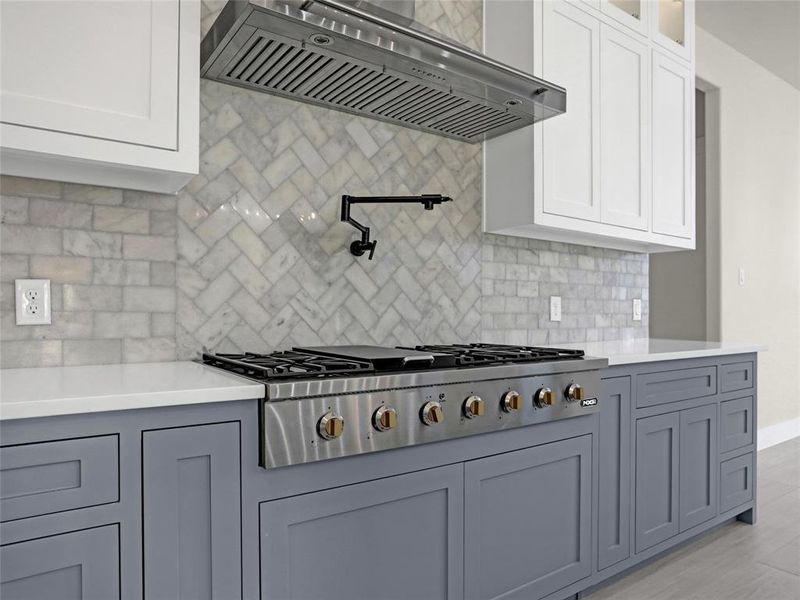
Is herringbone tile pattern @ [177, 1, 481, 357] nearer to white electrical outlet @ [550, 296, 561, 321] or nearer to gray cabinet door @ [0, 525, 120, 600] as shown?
white electrical outlet @ [550, 296, 561, 321]

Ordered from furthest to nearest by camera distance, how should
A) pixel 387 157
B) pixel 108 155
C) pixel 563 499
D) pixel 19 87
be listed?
pixel 387 157 < pixel 563 499 < pixel 108 155 < pixel 19 87

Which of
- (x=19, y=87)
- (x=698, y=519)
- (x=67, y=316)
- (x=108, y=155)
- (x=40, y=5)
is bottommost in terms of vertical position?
(x=698, y=519)

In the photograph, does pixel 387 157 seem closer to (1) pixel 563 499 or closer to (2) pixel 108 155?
(2) pixel 108 155

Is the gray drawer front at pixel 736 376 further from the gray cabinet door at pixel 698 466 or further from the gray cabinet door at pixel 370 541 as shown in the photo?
the gray cabinet door at pixel 370 541

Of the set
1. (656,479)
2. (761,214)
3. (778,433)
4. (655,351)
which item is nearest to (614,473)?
(656,479)

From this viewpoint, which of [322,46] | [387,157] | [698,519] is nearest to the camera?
[322,46]

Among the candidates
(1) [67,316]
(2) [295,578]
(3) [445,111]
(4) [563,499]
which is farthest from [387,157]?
(2) [295,578]

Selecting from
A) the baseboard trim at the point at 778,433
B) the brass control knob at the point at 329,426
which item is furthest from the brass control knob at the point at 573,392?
Result: the baseboard trim at the point at 778,433

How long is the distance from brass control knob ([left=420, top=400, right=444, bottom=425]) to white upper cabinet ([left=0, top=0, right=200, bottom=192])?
2.81 feet

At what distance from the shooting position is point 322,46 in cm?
165

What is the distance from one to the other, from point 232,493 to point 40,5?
1.16m

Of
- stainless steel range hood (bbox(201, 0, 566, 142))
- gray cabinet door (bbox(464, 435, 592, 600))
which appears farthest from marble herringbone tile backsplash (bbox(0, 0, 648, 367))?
gray cabinet door (bbox(464, 435, 592, 600))

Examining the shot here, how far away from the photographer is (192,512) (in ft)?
4.09

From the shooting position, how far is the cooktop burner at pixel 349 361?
1.43m
